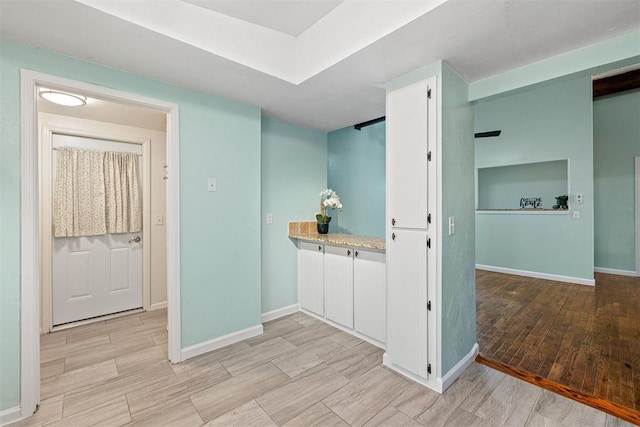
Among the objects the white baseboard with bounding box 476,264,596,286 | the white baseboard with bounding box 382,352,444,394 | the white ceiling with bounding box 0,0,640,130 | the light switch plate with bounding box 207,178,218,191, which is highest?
the white ceiling with bounding box 0,0,640,130

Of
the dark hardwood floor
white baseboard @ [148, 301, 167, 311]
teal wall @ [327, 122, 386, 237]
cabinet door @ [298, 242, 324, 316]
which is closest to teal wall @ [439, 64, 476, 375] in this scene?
the dark hardwood floor

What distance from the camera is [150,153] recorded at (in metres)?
3.58

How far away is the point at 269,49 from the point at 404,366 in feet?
8.74

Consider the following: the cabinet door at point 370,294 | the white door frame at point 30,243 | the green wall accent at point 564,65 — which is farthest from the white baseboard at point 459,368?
the white door frame at point 30,243

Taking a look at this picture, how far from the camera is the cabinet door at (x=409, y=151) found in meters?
1.97

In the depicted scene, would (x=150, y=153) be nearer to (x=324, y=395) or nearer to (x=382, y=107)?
(x=382, y=107)

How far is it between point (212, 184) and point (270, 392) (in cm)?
177

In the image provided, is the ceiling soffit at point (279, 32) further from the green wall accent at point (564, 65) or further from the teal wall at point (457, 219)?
the green wall accent at point (564, 65)

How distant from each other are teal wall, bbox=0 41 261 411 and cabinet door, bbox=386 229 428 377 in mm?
1397

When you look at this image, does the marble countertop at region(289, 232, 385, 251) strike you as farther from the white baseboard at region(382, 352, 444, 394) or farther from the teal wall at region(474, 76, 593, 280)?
the teal wall at region(474, 76, 593, 280)

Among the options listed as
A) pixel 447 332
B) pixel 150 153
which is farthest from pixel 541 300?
pixel 150 153

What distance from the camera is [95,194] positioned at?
3.26m

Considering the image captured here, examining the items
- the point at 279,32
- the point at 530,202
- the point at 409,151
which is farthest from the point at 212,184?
the point at 530,202

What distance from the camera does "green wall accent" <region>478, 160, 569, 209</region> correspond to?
16.9ft
